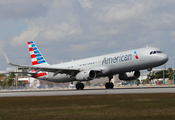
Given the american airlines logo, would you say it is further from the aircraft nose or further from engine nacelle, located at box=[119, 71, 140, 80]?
engine nacelle, located at box=[119, 71, 140, 80]

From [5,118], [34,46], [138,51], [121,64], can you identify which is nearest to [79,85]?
[121,64]

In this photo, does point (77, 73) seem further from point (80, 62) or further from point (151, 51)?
point (151, 51)

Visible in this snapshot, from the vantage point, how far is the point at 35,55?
195ft

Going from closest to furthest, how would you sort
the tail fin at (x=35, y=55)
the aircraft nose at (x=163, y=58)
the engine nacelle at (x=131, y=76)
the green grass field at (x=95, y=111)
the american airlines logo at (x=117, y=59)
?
1. the green grass field at (x=95, y=111)
2. the aircraft nose at (x=163, y=58)
3. the american airlines logo at (x=117, y=59)
4. the engine nacelle at (x=131, y=76)
5. the tail fin at (x=35, y=55)

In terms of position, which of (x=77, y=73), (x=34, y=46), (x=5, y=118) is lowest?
(x=5, y=118)

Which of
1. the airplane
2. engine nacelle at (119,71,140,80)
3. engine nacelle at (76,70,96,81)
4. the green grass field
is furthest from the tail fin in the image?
the green grass field

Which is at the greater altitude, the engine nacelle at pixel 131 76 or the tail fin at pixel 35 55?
the tail fin at pixel 35 55

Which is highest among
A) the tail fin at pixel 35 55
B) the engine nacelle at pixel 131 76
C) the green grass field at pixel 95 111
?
the tail fin at pixel 35 55

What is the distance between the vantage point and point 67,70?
4797 centimetres

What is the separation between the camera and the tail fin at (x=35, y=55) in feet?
194

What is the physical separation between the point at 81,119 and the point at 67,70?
117ft

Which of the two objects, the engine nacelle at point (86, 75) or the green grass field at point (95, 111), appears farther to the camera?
the engine nacelle at point (86, 75)

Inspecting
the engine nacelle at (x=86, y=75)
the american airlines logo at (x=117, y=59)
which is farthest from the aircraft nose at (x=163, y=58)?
the engine nacelle at (x=86, y=75)

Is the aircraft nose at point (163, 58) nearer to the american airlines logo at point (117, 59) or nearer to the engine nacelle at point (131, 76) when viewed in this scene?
the american airlines logo at point (117, 59)
